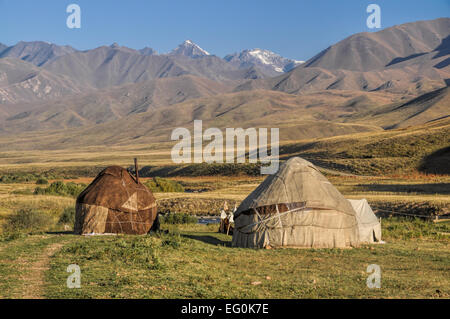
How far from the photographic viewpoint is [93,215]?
74.2ft

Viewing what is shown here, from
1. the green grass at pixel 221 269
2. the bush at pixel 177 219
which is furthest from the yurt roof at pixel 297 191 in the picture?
the bush at pixel 177 219

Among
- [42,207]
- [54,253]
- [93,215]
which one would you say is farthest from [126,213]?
[42,207]

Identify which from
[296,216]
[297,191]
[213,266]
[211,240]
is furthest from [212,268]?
[211,240]

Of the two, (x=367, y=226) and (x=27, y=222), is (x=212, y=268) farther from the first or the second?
(x=27, y=222)

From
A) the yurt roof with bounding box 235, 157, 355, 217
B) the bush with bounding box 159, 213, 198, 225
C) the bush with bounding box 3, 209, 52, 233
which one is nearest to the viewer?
the yurt roof with bounding box 235, 157, 355, 217

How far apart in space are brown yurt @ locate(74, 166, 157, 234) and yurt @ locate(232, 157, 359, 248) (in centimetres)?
480

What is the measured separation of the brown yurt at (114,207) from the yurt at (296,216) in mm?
4799

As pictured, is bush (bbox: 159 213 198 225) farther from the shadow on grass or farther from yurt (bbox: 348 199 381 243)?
yurt (bbox: 348 199 381 243)

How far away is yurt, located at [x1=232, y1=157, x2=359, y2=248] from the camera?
19453mm

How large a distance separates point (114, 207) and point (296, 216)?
7.57 metres

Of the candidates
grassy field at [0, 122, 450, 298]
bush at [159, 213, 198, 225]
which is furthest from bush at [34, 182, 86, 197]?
bush at [159, 213, 198, 225]

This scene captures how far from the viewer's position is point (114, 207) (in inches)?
896

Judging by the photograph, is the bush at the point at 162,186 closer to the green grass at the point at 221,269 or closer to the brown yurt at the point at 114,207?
the brown yurt at the point at 114,207
